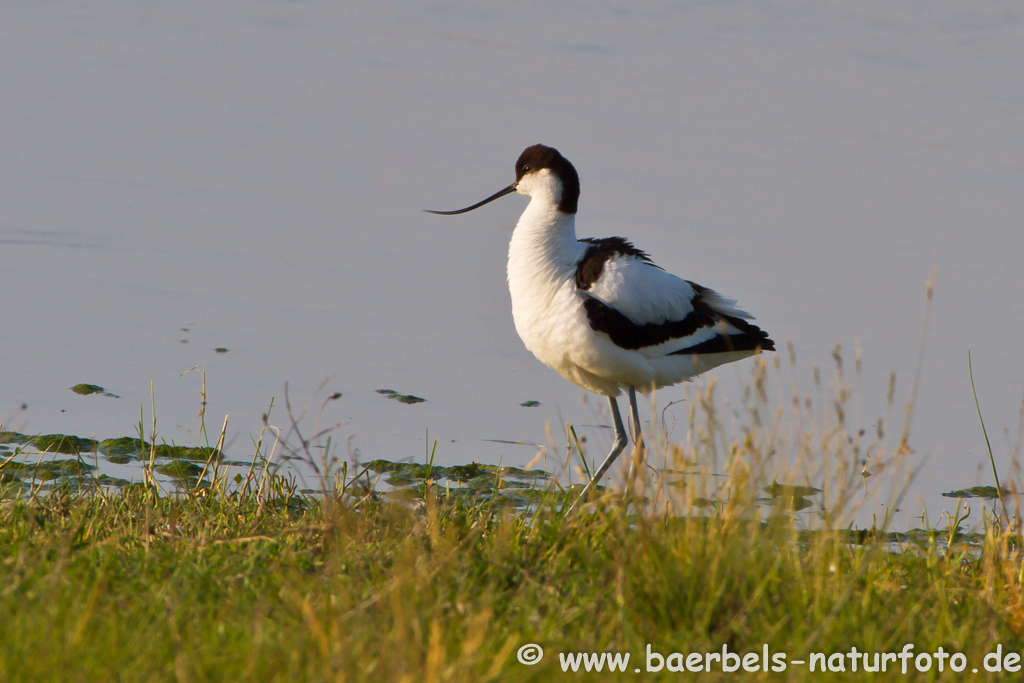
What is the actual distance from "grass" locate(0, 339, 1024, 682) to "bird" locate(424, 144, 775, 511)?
1315 mm

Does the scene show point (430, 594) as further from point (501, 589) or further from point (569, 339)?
point (569, 339)

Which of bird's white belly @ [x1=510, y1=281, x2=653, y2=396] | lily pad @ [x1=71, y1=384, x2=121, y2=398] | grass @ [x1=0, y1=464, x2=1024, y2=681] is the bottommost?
grass @ [x1=0, y1=464, x2=1024, y2=681]

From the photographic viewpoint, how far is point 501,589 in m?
3.48

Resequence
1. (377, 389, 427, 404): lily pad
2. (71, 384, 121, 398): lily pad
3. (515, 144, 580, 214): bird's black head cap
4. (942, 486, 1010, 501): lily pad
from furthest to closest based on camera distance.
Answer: (377, 389, 427, 404): lily pad, (71, 384, 121, 398): lily pad, (942, 486, 1010, 501): lily pad, (515, 144, 580, 214): bird's black head cap

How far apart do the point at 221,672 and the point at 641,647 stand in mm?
1066

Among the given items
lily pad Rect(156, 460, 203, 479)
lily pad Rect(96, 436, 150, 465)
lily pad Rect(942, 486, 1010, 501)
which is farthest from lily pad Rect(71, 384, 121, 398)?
lily pad Rect(942, 486, 1010, 501)

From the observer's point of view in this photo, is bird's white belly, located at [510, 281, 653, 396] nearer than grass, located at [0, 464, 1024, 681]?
No

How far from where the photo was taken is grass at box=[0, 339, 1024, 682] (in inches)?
105

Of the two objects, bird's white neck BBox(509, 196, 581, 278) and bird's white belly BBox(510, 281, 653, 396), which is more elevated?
bird's white neck BBox(509, 196, 581, 278)

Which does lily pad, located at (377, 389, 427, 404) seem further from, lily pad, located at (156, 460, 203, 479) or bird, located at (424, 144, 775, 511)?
lily pad, located at (156, 460, 203, 479)

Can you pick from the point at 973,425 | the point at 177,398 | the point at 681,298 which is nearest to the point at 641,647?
the point at 681,298

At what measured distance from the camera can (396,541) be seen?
3711mm

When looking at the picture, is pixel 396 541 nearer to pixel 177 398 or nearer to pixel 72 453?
pixel 72 453

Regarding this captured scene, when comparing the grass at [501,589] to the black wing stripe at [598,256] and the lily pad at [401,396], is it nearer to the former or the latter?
the black wing stripe at [598,256]
